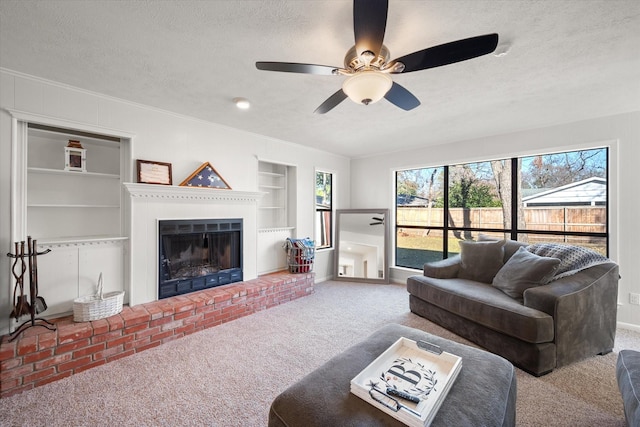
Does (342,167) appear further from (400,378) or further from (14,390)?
(14,390)

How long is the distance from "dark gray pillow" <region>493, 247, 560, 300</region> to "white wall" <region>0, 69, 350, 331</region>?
113 inches

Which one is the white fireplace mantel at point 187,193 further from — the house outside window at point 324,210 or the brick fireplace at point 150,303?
the house outside window at point 324,210

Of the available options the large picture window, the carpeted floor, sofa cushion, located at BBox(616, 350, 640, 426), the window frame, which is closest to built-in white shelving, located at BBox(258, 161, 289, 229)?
the window frame

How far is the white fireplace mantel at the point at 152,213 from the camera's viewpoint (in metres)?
2.74

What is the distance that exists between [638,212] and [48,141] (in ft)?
20.2

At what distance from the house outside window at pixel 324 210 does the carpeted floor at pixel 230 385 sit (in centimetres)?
223

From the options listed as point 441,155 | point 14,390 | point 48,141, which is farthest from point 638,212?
point 48,141

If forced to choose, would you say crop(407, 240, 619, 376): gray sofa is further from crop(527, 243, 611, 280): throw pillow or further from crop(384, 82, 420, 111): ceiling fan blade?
crop(384, 82, 420, 111): ceiling fan blade

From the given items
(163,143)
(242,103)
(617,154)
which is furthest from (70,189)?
(617,154)

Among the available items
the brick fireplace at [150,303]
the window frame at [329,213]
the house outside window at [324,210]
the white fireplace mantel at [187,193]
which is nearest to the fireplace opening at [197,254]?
the brick fireplace at [150,303]

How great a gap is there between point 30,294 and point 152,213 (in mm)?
1118

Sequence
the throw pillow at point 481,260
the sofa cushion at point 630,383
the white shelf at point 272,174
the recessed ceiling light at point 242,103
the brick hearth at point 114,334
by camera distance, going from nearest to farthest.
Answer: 1. the sofa cushion at point 630,383
2. the brick hearth at point 114,334
3. the recessed ceiling light at point 242,103
4. the throw pillow at point 481,260
5. the white shelf at point 272,174

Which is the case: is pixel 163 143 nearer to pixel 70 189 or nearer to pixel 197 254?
pixel 70 189

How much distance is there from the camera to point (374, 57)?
1421 millimetres
